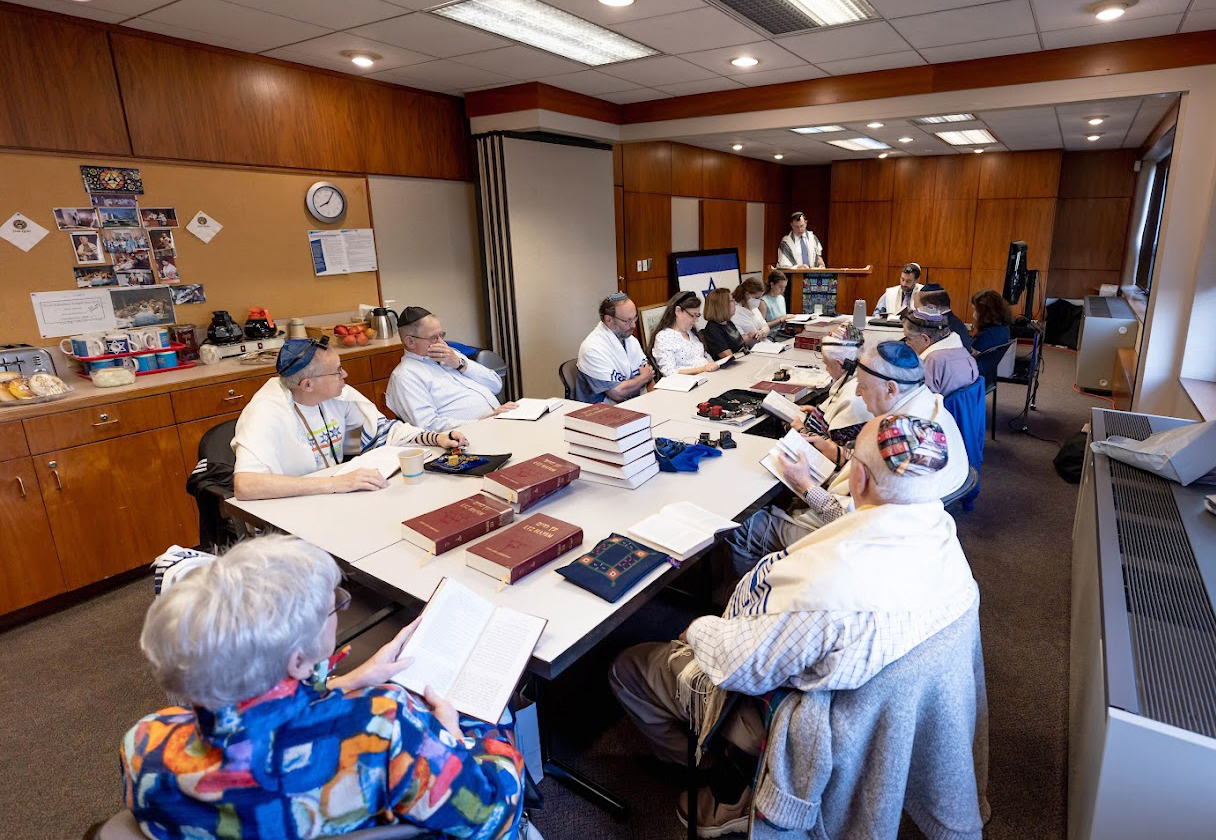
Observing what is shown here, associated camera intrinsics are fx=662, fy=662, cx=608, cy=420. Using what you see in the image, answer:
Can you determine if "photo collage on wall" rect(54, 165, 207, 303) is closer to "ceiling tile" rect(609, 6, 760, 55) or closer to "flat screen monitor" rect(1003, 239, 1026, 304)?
"ceiling tile" rect(609, 6, 760, 55)

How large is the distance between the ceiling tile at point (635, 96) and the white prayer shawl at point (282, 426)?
12.0ft

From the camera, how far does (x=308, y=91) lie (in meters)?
4.18

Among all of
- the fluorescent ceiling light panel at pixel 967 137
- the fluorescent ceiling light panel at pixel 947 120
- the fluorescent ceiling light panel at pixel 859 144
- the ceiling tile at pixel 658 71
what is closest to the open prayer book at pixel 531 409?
the ceiling tile at pixel 658 71

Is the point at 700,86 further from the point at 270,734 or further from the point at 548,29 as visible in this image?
the point at 270,734

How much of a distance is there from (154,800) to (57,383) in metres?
2.93

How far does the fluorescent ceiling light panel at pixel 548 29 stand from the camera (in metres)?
3.25

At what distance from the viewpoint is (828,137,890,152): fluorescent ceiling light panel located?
773 centimetres

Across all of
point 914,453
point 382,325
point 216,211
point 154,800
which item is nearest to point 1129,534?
point 914,453

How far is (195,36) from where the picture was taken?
350 centimetres

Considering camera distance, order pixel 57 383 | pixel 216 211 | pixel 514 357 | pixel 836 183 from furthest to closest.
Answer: pixel 836 183 < pixel 514 357 < pixel 216 211 < pixel 57 383

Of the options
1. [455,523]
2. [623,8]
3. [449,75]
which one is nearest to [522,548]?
[455,523]

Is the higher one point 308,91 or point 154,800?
point 308,91

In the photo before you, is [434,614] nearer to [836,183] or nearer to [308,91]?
[308,91]

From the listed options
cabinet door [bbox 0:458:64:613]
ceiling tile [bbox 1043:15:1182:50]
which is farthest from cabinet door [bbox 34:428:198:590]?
ceiling tile [bbox 1043:15:1182:50]
